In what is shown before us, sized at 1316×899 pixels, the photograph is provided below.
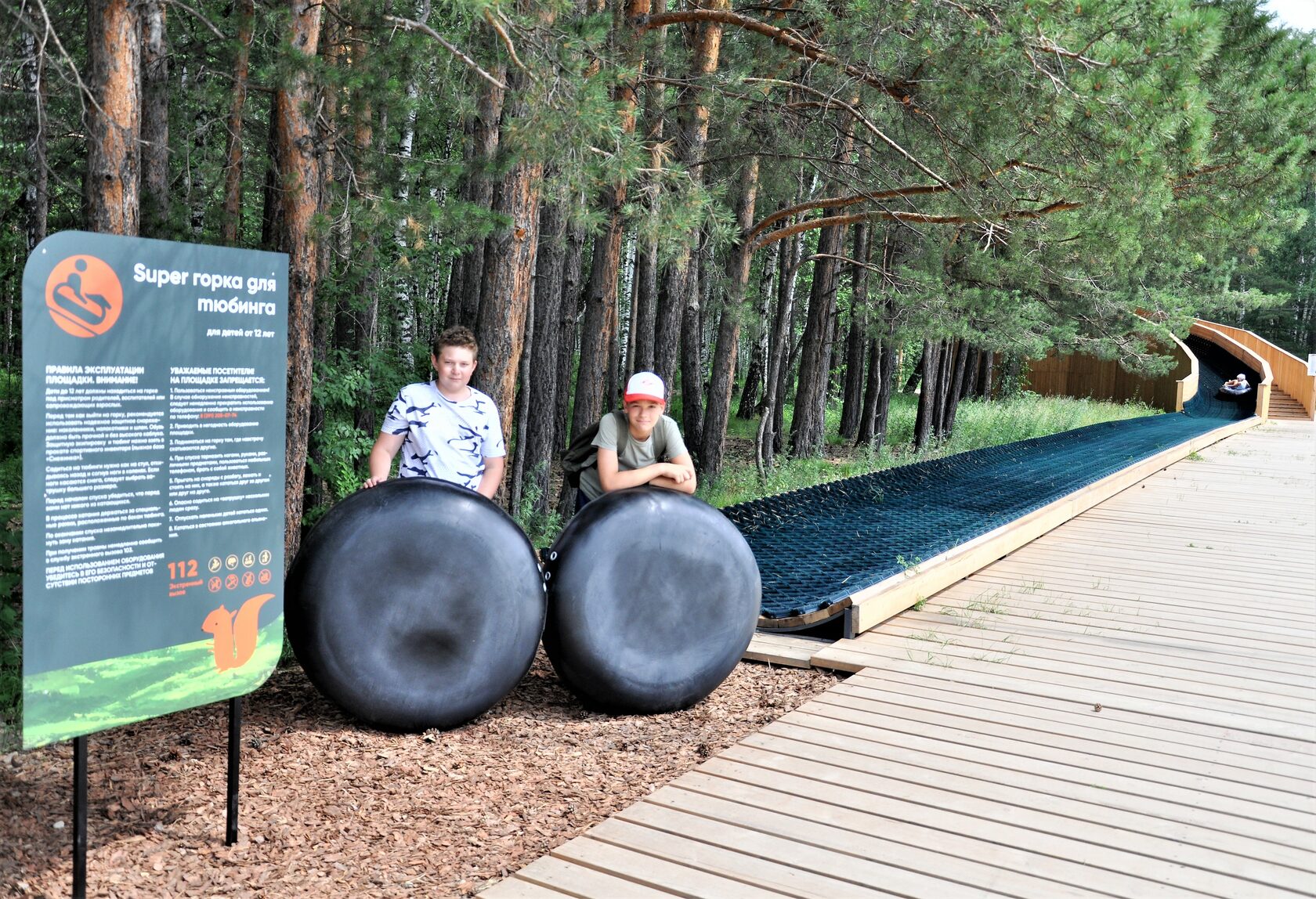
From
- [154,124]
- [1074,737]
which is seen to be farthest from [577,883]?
[154,124]

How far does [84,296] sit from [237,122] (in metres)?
5.51

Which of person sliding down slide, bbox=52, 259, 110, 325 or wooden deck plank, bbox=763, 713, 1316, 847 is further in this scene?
wooden deck plank, bbox=763, 713, 1316, 847

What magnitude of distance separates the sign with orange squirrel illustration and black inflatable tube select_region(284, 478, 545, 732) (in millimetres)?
654

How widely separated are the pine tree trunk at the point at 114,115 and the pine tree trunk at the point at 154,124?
2.23 metres

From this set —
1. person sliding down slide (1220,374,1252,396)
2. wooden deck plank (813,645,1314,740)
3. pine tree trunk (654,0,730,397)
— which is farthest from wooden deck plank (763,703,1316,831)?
person sliding down slide (1220,374,1252,396)

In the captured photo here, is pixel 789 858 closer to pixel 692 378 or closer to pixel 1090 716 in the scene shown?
pixel 1090 716

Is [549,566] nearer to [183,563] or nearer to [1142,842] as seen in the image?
[183,563]

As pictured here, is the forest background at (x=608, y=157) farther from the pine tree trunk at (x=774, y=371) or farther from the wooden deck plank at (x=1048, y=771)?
the wooden deck plank at (x=1048, y=771)

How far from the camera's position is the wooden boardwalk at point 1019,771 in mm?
3104

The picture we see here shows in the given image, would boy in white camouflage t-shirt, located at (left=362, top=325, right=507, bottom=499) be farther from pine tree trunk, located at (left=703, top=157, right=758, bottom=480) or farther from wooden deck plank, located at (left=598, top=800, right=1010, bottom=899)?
pine tree trunk, located at (left=703, top=157, right=758, bottom=480)

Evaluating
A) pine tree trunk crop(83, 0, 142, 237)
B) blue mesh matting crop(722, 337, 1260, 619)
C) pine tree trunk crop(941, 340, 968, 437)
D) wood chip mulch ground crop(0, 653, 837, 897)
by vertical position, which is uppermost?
pine tree trunk crop(83, 0, 142, 237)

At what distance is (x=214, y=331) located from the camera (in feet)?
10.0

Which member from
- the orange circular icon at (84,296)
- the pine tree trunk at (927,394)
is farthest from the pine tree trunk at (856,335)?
the orange circular icon at (84,296)

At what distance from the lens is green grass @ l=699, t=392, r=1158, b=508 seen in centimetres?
1335
